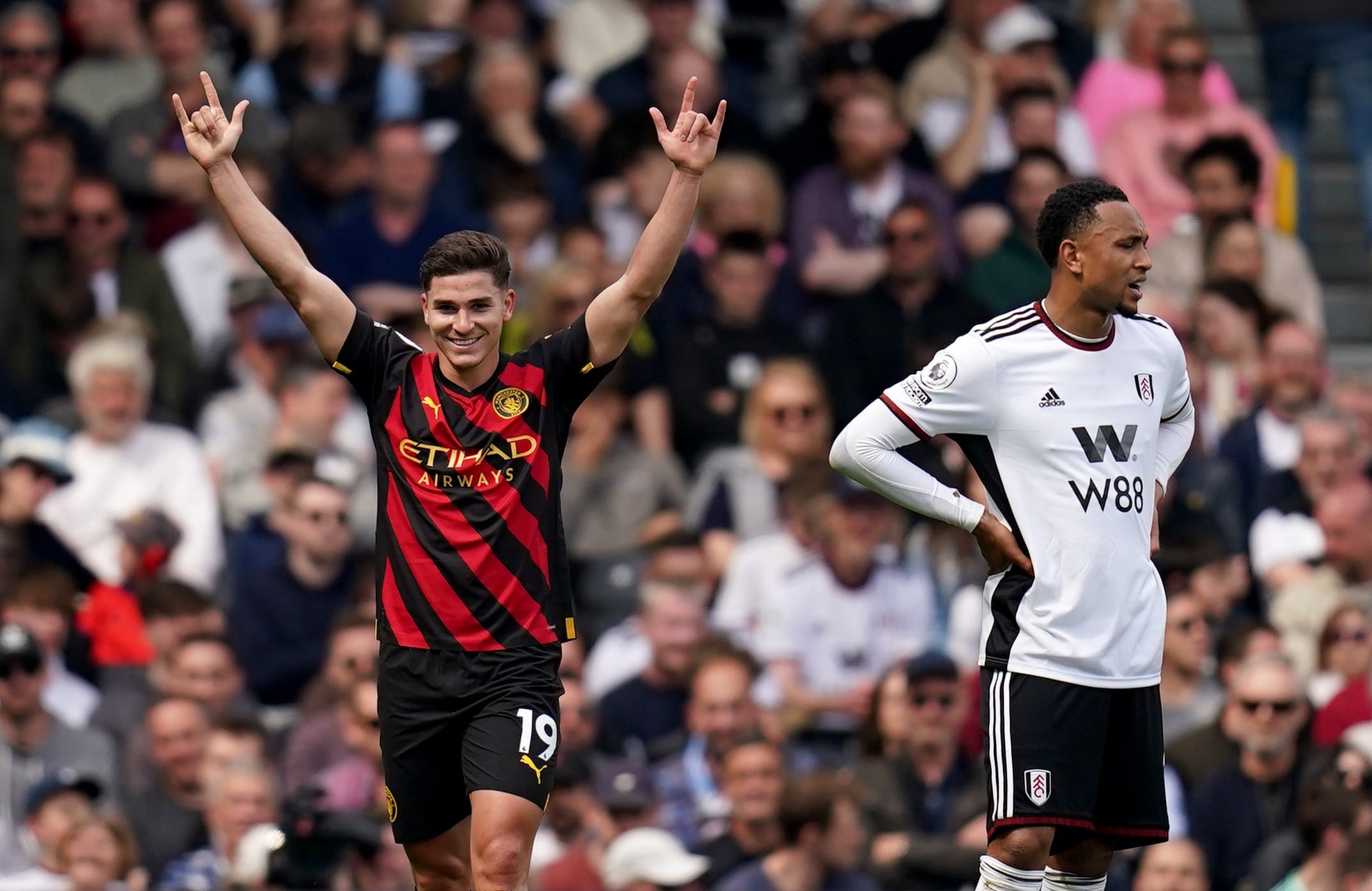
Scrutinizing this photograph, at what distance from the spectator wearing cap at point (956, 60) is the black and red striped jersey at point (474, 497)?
873 centimetres

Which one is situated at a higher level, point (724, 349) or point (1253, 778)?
point (724, 349)

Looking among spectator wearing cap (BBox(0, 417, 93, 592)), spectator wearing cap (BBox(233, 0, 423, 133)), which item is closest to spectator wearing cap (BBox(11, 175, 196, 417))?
spectator wearing cap (BBox(0, 417, 93, 592))

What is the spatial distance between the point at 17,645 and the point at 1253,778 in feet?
19.3

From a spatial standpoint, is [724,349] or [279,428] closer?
[279,428]

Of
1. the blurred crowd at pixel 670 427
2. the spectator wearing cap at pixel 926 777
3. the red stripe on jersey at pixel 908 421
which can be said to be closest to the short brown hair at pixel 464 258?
the red stripe on jersey at pixel 908 421

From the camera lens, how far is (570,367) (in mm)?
8266

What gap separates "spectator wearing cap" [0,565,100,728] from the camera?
1252 cm

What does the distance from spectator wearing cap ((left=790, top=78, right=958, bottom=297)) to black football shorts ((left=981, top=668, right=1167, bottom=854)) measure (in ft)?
→ 24.4

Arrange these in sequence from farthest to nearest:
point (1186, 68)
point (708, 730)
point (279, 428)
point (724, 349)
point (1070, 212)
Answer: point (1186, 68)
point (724, 349)
point (279, 428)
point (708, 730)
point (1070, 212)

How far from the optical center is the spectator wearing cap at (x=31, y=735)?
12.0 m

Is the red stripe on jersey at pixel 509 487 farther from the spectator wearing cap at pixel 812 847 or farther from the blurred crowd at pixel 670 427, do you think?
the spectator wearing cap at pixel 812 847

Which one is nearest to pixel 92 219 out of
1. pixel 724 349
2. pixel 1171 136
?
pixel 724 349

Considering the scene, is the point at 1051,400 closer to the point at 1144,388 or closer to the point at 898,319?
the point at 1144,388

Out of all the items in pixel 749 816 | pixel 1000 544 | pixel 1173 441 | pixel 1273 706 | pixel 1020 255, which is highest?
pixel 1020 255
